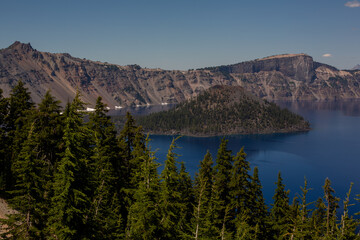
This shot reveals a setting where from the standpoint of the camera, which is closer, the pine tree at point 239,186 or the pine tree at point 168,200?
the pine tree at point 168,200

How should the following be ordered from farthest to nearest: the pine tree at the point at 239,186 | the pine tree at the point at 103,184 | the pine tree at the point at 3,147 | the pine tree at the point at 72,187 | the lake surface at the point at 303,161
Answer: the lake surface at the point at 303,161 < the pine tree at the point at 3,147 < the pine tree at the point at 239,186 < the pine tree at the point at 103,184 < the pine tree at the point at 72,187

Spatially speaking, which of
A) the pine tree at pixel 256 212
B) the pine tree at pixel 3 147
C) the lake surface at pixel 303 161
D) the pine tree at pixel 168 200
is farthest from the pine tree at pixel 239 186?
the lake surface at pixel 303 161

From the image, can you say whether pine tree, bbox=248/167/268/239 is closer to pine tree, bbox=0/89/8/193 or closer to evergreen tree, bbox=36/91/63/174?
evergreen tree, bbox=36/91/63/174

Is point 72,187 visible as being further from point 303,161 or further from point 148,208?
point 303,161

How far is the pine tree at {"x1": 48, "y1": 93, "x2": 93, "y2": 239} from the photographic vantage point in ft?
54.5

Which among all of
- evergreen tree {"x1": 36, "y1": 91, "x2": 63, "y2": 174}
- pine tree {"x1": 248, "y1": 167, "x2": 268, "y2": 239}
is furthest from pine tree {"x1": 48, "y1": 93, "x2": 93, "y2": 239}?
pine tree {"x1": 248, "y1": 167, "x2": 268, "y2": 239}

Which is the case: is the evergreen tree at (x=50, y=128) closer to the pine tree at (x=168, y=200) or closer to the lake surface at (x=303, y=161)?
the pine tree at (x=168, y=200)

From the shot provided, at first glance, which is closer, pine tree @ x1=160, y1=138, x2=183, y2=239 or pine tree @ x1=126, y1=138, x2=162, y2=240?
pine tree @ x1=126, y1=138, x2=162, y2=240

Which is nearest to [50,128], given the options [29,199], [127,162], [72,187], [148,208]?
[127,162]

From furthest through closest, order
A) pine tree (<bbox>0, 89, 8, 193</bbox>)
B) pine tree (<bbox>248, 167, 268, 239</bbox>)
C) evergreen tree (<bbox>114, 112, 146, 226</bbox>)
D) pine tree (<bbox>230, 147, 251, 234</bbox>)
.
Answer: pine tree (<bbox>248, 167, 268, 239</bbox>)
pine tree (<bbox>0, 89, 8, 193</bbox>)
pine tree (<bbox>230, 147, 251, 234</bbox>)
evergreen tree (<bbox>114, 112, 146, 226</bbox>)

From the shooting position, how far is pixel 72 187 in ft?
56.4

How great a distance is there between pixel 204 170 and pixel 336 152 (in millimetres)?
143432

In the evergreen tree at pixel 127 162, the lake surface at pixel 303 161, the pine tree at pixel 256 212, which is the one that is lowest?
the lake surface at pixel 303 161

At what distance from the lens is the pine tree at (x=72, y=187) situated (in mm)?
16625
